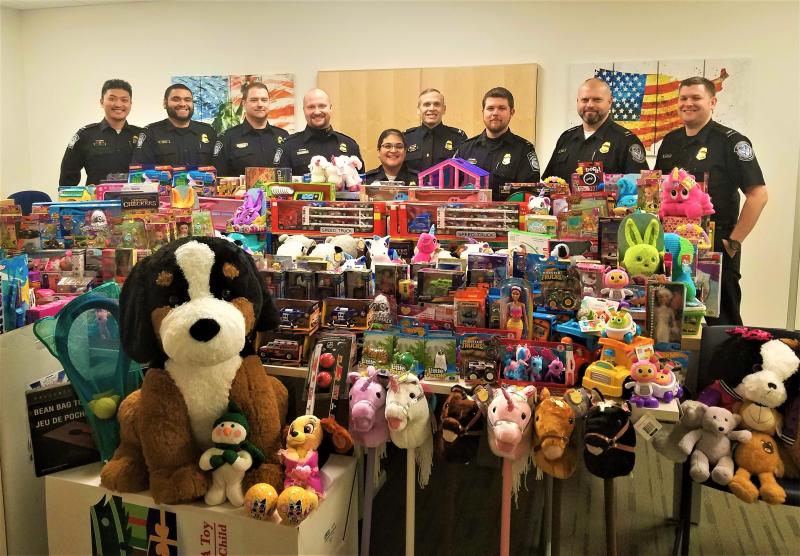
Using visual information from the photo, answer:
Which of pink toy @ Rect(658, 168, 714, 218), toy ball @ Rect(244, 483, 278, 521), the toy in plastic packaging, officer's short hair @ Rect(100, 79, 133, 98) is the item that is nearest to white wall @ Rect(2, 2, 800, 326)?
officer's short hair @ Rect(100, 79, 133, 98)

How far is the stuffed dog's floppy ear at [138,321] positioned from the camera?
6.42 ft

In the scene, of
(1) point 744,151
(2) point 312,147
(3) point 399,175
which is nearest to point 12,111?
(2) point 312,147

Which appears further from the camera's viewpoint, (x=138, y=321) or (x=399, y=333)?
(x=399, y=333)

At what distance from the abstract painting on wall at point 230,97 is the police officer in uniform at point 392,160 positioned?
3.87 feet

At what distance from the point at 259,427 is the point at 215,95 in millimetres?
5408

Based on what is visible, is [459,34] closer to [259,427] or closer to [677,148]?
[677,148]

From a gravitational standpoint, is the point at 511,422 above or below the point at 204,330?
below

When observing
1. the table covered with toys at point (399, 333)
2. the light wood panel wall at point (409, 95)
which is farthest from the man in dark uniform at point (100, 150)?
the table covered with toys at point (399, 333)

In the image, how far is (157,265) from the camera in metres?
1.96

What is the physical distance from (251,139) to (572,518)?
4845mm

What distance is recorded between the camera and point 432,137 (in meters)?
6.03

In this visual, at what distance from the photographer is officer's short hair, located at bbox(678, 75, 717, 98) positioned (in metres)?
5.33

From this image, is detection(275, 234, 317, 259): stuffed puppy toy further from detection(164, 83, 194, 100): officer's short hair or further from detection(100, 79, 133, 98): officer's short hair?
detection(100, 79, 133, 98): officer's short hair

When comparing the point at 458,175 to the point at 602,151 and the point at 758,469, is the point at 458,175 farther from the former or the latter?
the point at 758,469
